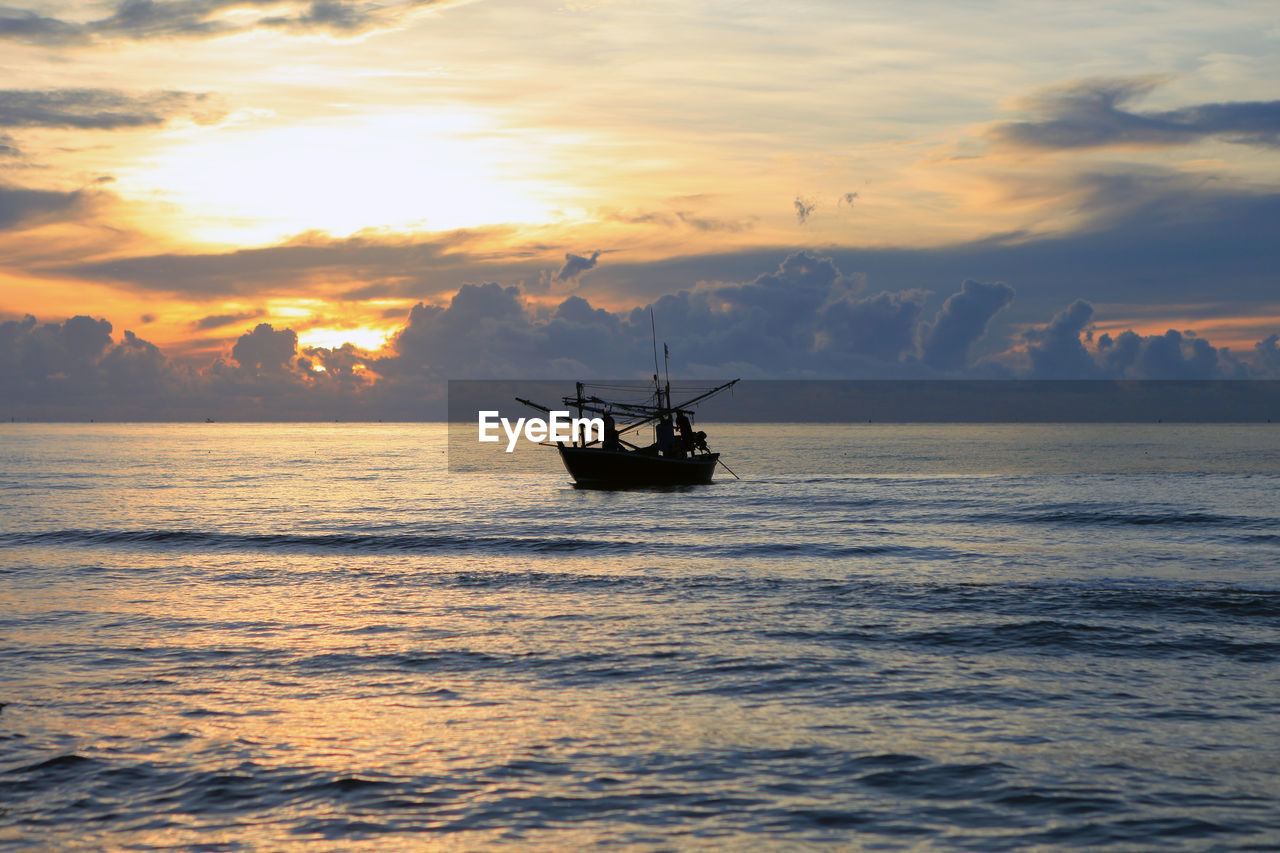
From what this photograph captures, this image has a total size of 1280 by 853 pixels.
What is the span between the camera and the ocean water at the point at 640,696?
1084cm

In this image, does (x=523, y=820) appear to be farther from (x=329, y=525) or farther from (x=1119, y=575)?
(x=329, y=525)

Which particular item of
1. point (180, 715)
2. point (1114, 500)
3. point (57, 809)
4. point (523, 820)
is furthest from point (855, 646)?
point (1114, 500)

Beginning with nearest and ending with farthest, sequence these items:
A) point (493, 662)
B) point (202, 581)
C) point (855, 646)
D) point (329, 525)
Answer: point (493, 662) < point (855, 646) < point (202, 581) < point (329, 525)

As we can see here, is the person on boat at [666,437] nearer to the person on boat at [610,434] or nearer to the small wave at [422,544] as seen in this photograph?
the person on boat at [610,434]

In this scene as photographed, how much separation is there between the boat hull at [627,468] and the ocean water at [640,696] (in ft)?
94.7

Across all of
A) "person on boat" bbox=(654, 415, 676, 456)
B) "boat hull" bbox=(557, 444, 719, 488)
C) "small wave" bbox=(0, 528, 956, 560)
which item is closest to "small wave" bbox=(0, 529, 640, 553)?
"small wave" bbox=(0, 528, 956, 560)

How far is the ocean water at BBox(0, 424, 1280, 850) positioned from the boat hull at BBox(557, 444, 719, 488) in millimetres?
28853

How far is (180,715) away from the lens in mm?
14703

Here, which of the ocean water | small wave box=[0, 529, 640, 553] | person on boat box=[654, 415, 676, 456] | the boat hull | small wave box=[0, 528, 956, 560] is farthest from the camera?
person on boat box=[654, 415, 676, 456]

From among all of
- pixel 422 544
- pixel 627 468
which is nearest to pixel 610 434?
pixel 627 468

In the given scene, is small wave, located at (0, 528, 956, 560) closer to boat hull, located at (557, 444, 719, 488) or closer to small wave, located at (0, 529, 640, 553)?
small wave, located at (0, 529, 640, 553)

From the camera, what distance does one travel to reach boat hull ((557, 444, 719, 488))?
68.8 meters

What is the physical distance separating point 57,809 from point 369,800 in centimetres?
359

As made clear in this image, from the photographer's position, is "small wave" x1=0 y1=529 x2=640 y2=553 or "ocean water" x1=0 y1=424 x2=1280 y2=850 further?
"small wave" x1=0 y1=529 x2=640 y2=553
